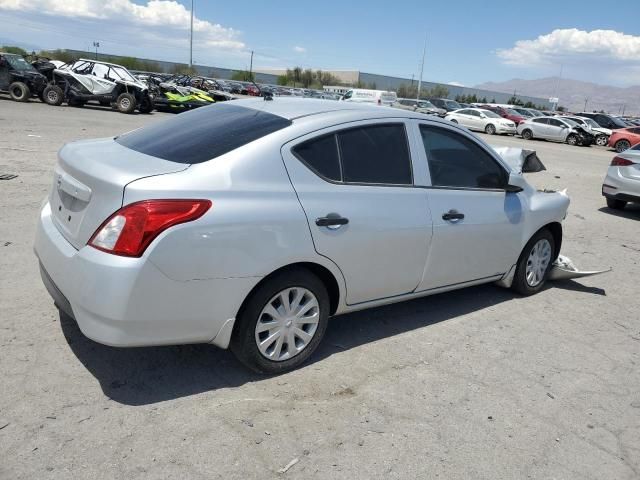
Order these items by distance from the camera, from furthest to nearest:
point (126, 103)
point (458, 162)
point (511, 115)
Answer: point (511, 115) < point (126, 103) < point (458, 162)

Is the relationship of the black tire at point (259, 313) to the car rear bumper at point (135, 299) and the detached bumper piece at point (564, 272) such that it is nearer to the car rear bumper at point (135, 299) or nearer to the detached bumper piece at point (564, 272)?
the car rear bumper at point (135, 299)

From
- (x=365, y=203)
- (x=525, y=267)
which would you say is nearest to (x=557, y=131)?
(x=525, y=267)

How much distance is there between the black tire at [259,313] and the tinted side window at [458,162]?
1.32 meters

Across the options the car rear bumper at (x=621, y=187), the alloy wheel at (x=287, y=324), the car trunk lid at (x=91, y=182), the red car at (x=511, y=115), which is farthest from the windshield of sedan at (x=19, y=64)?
the red car at (x=511, y=115)

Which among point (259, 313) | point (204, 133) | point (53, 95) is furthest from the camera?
point (53, 95)

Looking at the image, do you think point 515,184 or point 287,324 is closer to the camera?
point 287,324

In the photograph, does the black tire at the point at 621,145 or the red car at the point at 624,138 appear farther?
the black tire at the point at 621,145

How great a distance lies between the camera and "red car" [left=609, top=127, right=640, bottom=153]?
2784 cm

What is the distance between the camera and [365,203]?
3627mm

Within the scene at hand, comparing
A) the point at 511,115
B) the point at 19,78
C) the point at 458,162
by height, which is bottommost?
the point at 19,78

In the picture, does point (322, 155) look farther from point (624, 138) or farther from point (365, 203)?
point (624, 138)

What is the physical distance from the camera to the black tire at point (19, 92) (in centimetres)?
2075

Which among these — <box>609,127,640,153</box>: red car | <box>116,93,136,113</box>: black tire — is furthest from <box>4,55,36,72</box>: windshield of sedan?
<box>609,127,640,153</box>: red car

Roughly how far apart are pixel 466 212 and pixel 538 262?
148 cm
